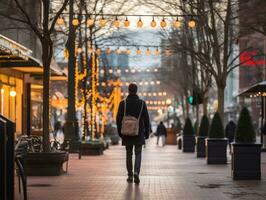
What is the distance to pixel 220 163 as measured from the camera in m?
22.8

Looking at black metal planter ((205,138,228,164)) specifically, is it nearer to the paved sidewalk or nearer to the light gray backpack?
the paved sidewalk

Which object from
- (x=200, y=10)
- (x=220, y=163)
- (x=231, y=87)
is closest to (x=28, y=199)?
(x=220, y=163)

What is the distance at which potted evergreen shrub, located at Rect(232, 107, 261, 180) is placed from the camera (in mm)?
15711

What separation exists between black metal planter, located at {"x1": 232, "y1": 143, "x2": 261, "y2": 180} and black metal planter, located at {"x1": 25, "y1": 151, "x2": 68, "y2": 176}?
13.6ft

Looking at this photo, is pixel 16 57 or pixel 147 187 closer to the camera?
pixel 147 187

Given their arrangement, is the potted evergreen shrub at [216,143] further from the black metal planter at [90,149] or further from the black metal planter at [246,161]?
the black metal planter at [90,149]

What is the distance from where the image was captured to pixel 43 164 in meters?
16.9

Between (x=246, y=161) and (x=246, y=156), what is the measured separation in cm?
12

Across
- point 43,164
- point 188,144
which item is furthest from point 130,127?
point 188,144

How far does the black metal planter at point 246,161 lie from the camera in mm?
15695

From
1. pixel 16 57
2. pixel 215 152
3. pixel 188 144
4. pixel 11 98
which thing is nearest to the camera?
pixel 215 152

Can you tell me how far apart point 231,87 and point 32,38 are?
305ft

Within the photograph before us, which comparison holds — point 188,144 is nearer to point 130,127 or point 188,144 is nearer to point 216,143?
point 216,143

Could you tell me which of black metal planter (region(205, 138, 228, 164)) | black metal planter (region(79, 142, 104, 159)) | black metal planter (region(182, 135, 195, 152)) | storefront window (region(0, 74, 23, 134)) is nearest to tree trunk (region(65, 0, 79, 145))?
black metal planter (region(79, 142, 104, 159))
